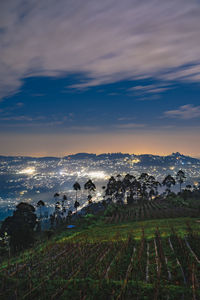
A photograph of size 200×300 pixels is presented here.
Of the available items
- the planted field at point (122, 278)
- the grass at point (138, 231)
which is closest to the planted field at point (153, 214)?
the grass at point (138, 231)

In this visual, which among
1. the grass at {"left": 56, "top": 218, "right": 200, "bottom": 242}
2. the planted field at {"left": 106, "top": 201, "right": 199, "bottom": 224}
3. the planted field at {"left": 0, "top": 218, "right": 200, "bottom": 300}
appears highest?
the planted field at {"left": 0, "top": 218, "right": 200, "bottom": 300}

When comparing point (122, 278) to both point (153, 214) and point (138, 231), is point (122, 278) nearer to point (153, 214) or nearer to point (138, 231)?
point (138, 231)

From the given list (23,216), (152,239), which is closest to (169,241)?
(152,239)

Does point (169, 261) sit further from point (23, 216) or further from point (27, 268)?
point (23, 216)

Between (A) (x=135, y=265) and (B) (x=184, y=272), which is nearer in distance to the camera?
(B) (x=184, y=272)

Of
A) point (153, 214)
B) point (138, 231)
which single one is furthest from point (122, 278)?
point (153, 214)

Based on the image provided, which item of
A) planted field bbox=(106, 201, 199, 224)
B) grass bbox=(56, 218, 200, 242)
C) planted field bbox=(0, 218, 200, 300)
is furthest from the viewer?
planted field bbox=(106, 201, 199, 224)

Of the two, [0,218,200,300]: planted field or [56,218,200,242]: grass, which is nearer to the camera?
[0,218,200,300]: planted field

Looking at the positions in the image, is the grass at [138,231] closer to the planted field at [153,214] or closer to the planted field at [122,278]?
the planted field at [122,278]

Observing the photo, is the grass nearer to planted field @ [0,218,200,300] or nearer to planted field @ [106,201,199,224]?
planted field @ [0,218,200,300]

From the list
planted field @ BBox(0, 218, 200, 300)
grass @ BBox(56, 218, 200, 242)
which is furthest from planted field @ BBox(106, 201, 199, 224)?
planted field @ BBox(0, 218, 200, 300)

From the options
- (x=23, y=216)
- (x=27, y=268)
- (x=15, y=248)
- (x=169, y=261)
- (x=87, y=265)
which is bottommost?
(x=15, y=248)
